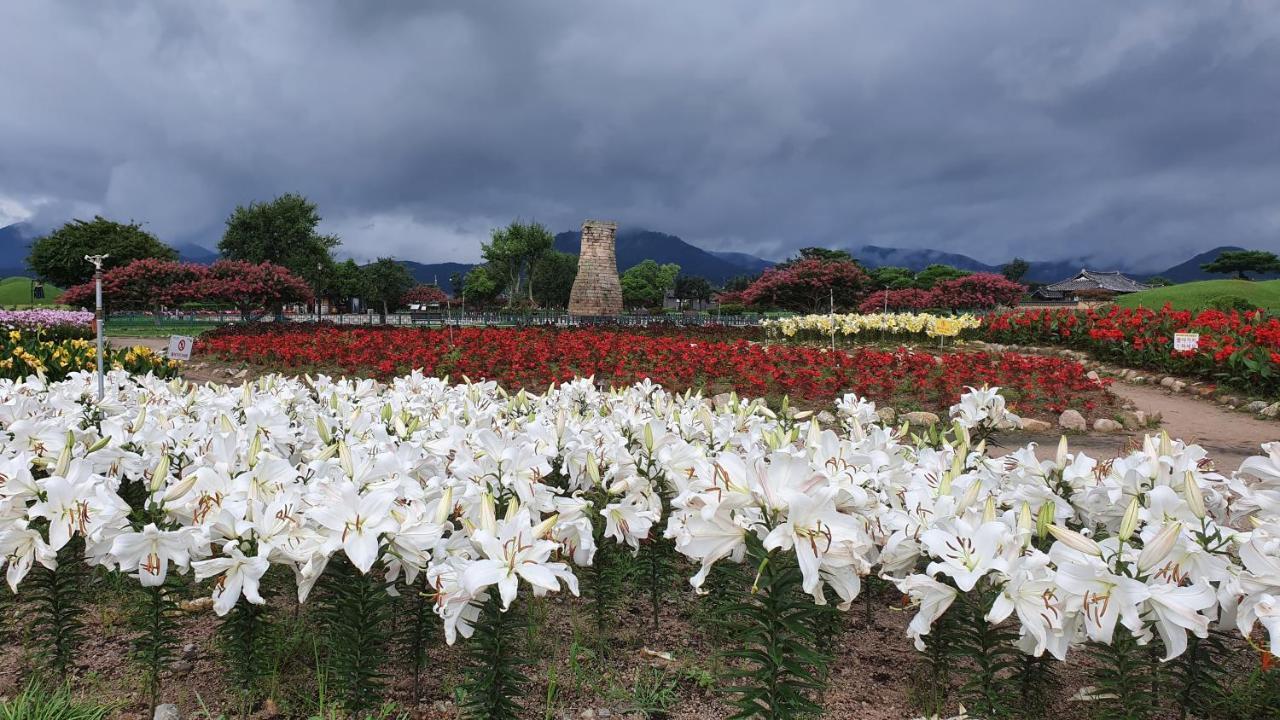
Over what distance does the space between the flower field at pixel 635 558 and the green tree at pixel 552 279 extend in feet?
218

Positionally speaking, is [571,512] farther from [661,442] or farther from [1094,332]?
[1094,332]

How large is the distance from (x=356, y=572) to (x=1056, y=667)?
2683 millimetres

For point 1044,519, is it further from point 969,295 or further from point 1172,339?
point 969,295

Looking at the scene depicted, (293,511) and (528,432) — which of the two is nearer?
(293,511)

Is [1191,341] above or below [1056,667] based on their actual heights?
above

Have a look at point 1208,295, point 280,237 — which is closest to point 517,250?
point 280,237

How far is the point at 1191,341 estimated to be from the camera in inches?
397

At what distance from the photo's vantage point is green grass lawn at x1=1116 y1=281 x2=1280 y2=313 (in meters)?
24.6

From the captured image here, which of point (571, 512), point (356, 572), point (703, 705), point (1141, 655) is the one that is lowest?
point (703, 705)

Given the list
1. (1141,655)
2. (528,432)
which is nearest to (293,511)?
(528,432)

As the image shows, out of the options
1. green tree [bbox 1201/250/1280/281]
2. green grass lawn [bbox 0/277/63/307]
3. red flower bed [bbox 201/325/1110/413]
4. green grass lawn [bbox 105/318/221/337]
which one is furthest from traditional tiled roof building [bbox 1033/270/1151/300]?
green grass lawn [bbox 0/277/63/307]

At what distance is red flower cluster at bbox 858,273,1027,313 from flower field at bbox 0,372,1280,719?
2830 centimetres

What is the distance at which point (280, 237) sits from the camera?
153 feet

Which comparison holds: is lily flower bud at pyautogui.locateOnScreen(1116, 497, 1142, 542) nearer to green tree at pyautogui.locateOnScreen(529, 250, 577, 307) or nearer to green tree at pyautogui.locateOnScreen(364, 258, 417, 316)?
green tree at pyautogui.locateOnScreen(364, 258, 417, 316)
